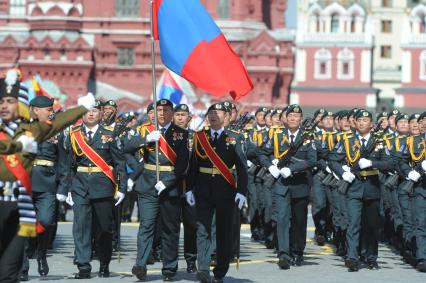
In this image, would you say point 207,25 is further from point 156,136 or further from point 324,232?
point 324,232

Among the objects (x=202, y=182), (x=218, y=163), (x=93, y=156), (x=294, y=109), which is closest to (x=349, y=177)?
(x=294, y=109)

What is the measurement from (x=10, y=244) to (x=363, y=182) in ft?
21.3

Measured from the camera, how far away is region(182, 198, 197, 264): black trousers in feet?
50.5

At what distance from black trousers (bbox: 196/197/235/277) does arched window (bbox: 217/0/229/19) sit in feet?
228

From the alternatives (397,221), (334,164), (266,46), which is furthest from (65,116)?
(266,46)

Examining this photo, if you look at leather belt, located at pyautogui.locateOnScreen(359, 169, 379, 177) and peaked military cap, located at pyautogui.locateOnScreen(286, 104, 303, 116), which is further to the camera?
peaked military cap, located at pyautogui.locateOnScreen(286, 104, 303, 116)

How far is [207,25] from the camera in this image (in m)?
15.6

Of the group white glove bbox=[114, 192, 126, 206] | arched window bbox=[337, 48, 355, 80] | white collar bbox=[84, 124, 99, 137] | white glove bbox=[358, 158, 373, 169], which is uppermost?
arched window bbox=[337, 48, 355, 80]

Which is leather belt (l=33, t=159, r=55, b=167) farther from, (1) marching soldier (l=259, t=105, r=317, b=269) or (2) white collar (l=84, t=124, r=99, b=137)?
(1) marching soldier (l=259, t=105, r=317, b=269)

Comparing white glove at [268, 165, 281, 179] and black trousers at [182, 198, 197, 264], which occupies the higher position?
white glove at [268, 165, 281, 179]

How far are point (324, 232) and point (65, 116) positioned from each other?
34.1 feet

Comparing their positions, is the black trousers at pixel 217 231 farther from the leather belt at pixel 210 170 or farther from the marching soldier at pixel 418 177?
the marching soldier at pixel 418 177

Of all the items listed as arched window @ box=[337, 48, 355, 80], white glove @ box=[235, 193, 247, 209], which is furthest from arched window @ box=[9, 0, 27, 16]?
white glove @ box=[235, 193, 247, 209]

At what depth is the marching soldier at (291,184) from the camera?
16.3 m
